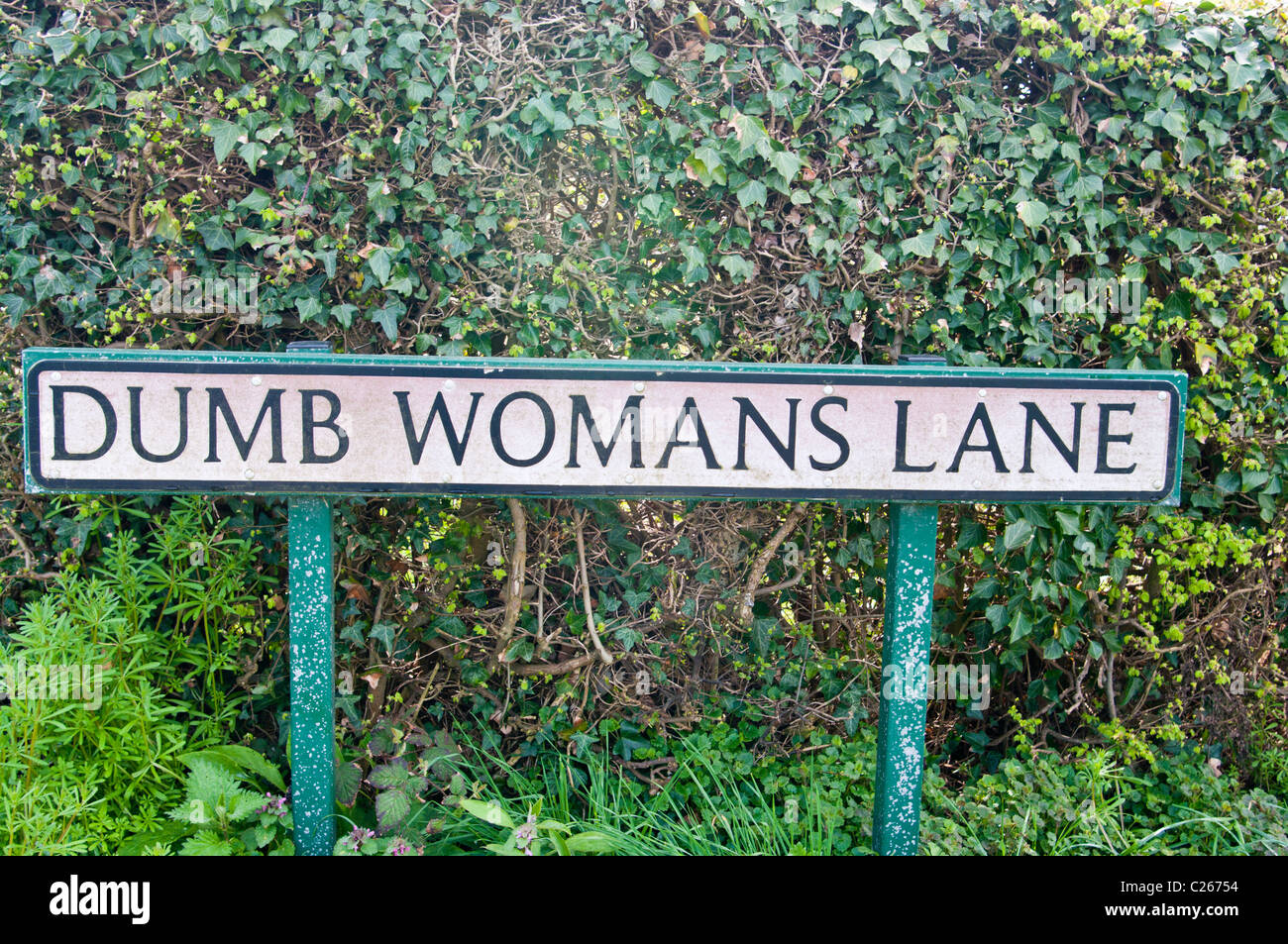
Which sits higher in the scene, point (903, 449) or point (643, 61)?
point (643, 61)

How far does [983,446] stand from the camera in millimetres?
1966

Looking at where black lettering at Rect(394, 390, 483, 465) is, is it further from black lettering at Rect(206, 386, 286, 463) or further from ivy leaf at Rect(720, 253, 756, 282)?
ivy leaf at Rect(720, 253, 756, 282)

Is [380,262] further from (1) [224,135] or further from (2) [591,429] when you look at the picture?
(2) [591,429]

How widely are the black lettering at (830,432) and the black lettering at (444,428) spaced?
772 mm

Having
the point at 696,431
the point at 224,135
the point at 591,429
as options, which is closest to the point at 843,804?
the point at 696,431

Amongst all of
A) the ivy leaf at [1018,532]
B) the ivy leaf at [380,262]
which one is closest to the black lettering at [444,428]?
the ivy leaf at [380,262]

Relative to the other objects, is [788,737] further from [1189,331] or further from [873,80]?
[873,80]

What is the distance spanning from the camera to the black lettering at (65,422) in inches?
74.4

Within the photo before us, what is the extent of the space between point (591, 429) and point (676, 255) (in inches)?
34.3

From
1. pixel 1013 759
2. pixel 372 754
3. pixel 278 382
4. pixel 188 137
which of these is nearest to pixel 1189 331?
pixel 1013 759

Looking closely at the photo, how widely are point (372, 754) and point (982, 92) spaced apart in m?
2.76

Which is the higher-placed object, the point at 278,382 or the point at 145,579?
the point at 278,382

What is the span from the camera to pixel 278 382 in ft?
6.26

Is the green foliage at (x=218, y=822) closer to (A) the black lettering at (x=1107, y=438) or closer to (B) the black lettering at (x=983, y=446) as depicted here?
(B) the black lettering at (x=983, y=446)
